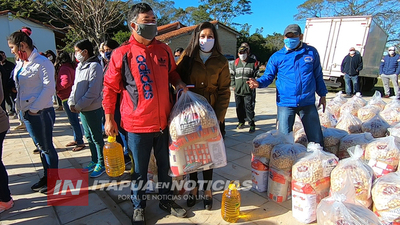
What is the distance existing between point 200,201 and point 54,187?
193 centimetres

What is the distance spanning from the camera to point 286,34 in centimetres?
297

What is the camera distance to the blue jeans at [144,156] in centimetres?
227

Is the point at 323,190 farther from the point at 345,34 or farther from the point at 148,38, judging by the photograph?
the point at 345,34

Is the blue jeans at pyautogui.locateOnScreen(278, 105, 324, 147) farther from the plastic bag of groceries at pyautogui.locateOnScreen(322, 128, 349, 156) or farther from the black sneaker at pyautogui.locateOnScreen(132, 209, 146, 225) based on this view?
the black sneaker at pyautogui.locateOnScreen(132, 209, 146, 225)

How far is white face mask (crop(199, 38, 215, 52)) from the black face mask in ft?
1.71

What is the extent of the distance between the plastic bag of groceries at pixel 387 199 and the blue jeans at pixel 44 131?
11.5ft

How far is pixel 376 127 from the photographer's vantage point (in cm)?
375

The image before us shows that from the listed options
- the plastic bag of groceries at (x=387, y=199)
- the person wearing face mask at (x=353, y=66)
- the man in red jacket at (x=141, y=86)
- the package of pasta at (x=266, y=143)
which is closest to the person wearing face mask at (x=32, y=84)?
the man in red jacket at (x=141, y=86)

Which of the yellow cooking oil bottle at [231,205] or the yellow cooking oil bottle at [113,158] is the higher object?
the yellow cooking oil bottle at [113,158]

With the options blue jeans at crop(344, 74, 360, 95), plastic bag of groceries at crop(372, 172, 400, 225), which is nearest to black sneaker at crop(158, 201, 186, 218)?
plastic bag of groceries at crop(372, 172, 400, 225)

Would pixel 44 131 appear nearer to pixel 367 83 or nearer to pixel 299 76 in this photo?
pixel 299 76

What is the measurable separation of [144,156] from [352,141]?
8.33 feet

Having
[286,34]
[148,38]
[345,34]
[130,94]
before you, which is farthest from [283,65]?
[345,34]

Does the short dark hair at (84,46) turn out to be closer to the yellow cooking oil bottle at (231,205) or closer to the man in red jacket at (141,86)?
the man in red jacket at (141,86)
